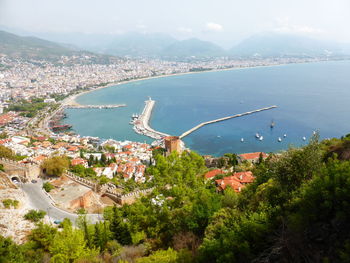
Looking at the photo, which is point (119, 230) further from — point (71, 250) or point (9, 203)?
point (9, 203)

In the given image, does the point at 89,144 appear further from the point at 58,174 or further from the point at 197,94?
the point at 197,94

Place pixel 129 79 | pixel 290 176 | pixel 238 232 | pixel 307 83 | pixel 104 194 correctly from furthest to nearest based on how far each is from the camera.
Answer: pixel 129 79 < pixel 307 83 < pixel 104 194 < pixel 290 176 < pixel 238 232

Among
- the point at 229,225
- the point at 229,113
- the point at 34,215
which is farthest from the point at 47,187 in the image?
the point at 229,113

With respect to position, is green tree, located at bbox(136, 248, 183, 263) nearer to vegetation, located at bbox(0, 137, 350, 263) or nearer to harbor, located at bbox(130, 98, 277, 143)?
vegetation, located at bbox(0, 137, 350, 263)

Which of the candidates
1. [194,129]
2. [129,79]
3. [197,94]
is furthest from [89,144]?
[129,79]

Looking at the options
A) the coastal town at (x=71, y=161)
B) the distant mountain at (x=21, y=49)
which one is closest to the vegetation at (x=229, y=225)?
the coastal town at (x=71, y=161)

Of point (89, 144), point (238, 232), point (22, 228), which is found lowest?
point (89, 144)

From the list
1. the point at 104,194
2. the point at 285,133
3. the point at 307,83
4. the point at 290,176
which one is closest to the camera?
the point at 290,176
